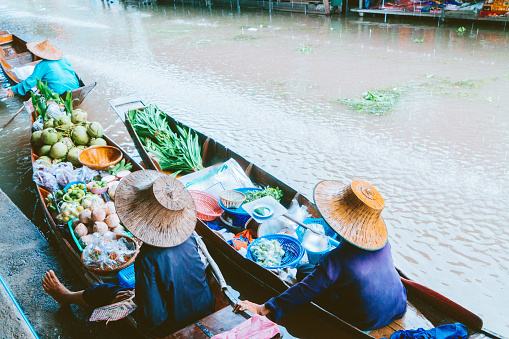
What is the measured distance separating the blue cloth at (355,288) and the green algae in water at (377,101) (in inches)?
231

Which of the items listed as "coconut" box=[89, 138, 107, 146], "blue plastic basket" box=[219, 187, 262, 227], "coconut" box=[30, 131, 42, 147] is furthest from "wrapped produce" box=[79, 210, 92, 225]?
"coconut" box=[30, 131, 42, 147]

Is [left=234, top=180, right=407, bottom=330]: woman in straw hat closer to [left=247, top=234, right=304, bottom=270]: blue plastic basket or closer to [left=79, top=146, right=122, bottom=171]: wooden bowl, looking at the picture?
[left=247, top=234, right=304, bottom=270]: blue plastic basket

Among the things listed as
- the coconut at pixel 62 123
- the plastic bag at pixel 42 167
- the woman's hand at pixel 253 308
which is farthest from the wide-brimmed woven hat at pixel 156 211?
the coconut at pixel 62 123

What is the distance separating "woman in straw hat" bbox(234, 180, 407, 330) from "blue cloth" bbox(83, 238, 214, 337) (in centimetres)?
32

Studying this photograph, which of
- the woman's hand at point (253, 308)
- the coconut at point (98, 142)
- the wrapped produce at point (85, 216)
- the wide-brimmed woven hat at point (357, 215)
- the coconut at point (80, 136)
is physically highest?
the wide-brimmed woven hat at point (357, 215)

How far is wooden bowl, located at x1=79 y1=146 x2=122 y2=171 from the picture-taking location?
16.4 ft

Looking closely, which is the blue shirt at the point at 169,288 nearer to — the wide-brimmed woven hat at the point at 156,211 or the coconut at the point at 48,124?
the wide-brimmed woven hat at the point at 156,211

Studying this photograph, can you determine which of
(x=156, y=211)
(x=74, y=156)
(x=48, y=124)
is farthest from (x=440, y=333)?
(x=48, y=124)

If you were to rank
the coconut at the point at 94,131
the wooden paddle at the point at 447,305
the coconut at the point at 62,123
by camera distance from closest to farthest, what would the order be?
1. the wooden paddle at the point at 447,305
2. the coconut at the point at 94,131
3. the coconut at the point at 62,123

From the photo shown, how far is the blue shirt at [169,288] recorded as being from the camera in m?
2.30

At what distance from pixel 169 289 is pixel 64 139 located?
161 inches

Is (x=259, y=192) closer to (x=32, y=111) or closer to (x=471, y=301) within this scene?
(x=471, y=301)

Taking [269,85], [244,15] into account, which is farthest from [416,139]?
[244,15]

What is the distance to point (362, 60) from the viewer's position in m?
10.9
